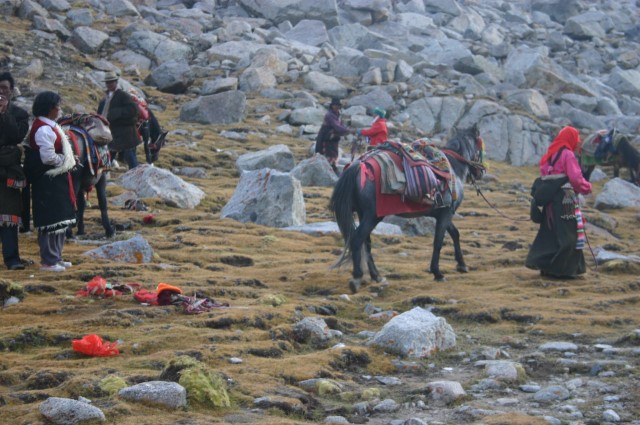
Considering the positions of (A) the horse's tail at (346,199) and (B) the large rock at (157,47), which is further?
(B) the large rock at (157,47)

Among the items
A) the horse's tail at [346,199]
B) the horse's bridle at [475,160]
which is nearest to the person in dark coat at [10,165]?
the horse's tail at [346,199]

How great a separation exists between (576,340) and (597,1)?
55.0m

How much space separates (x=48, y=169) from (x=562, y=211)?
6648mm

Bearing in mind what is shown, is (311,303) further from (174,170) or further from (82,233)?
(174,170)

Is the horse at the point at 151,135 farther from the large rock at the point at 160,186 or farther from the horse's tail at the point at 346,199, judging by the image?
the horse's tail at the point at 346,199

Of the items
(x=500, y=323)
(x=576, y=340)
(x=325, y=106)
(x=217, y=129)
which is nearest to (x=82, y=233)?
(x=500, y=323)

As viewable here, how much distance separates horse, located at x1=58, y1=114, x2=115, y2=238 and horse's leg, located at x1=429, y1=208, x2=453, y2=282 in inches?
174

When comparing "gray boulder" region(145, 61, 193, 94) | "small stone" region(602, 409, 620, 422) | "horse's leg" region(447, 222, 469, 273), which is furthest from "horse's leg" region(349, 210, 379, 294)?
"gray boulder" region(145, 61, 193, 94)

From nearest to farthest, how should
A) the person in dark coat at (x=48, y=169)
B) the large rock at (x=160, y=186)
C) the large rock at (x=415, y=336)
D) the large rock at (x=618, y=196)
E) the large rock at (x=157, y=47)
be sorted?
1. the large rock at (x=415, y=336)
2. the person in dark coat at (x=48, y=169)
3. the large rock at (x=160, y=186)
4. the large rock at (x=618, y=196)
5. the large rock at (x=157, y=47)

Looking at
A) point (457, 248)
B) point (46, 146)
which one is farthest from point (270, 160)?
point (46, 146)

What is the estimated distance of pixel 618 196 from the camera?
19.8 m

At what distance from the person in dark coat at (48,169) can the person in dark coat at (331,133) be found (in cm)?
964

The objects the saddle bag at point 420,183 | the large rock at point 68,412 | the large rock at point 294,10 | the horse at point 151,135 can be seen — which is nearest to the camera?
the large rock at point 68,412

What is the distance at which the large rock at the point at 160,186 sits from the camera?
576 inches
